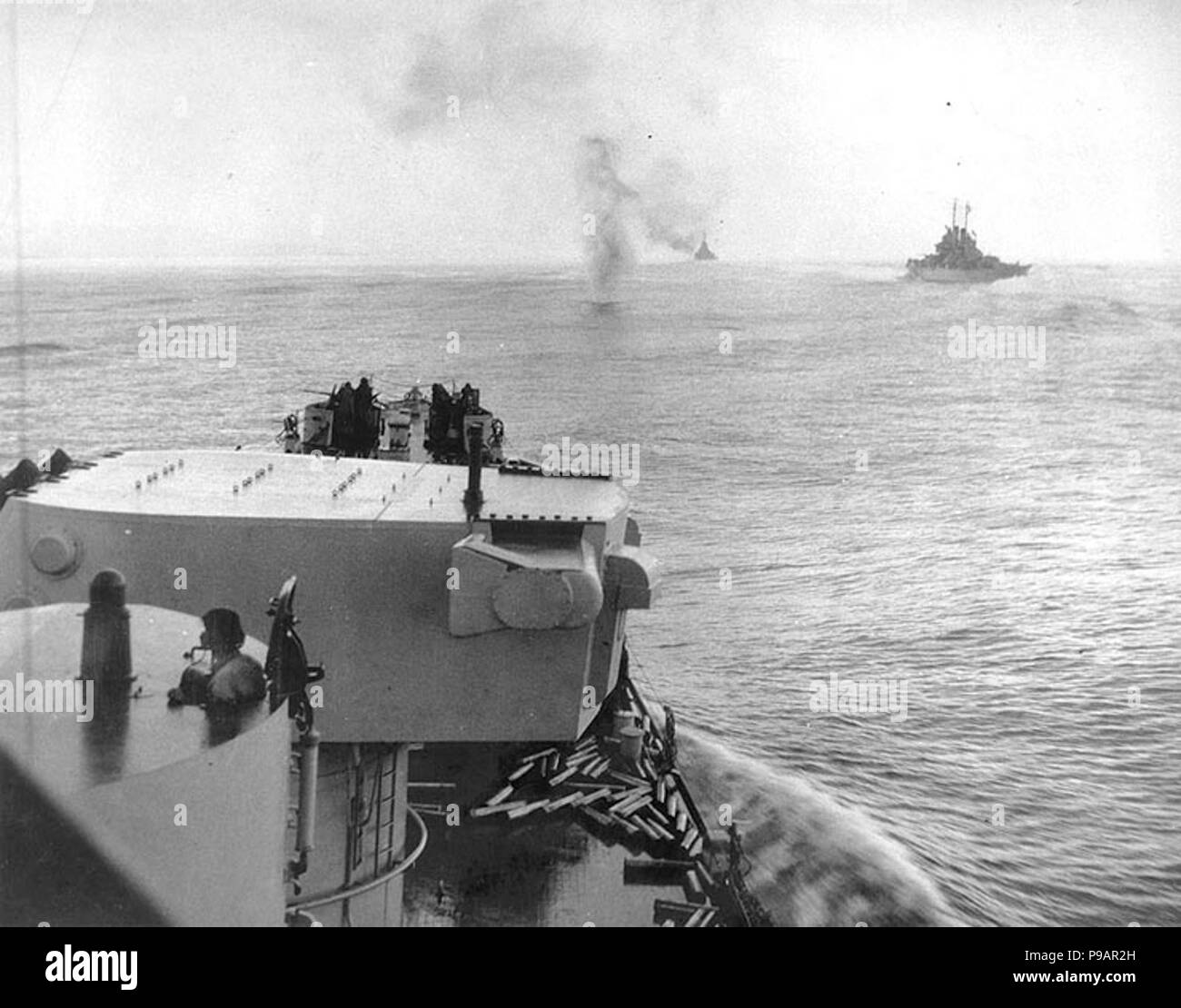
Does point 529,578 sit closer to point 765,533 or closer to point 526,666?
point 526,666

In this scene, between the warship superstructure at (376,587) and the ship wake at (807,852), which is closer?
the warship superstructure at (376,587)

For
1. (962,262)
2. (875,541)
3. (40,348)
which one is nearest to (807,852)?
(875,541)

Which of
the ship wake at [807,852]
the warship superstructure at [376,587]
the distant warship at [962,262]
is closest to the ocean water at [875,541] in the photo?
the ship wake at [807,852]

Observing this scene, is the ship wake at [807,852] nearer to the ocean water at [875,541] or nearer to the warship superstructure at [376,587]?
the ocean water at [875,541]

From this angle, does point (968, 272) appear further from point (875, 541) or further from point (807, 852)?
point (807, 852)

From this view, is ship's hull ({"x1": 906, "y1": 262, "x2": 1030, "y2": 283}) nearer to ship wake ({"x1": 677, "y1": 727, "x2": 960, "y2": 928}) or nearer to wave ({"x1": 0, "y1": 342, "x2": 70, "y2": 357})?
ship wake ({"x1": 677, "y1": 727, "x2": 960, "y2": 928})

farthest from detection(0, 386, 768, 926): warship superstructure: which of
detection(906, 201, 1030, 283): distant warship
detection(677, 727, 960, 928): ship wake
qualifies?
detection(906, 201, 1030, 283): distant warship
